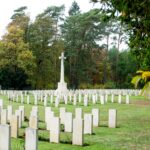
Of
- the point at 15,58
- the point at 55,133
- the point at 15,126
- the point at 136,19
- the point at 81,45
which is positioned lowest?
the point at 55,133

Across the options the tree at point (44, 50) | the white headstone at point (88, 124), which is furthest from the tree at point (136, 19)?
the tree at point (44, 50)

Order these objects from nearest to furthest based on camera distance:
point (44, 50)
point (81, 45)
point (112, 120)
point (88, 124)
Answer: point (88, 124) → point (112, 120) → point (44, 50) → point (81, 45)

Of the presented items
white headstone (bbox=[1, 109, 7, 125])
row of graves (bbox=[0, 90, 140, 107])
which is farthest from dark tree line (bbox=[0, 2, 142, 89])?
white headstone (bbox=[1, 109, 7, 125])

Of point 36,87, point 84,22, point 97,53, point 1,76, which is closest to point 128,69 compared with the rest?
point 97,53

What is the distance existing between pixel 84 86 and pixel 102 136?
57824 mm

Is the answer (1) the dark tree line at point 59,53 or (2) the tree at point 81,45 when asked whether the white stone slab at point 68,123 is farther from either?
(2) the tree at point 81,45

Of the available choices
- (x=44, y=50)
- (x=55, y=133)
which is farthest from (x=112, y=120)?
(x=44, y=50)

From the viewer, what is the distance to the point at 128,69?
75.7 meters

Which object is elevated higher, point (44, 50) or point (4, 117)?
point (44, 50)

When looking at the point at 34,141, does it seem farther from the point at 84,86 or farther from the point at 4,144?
the point at 84,86

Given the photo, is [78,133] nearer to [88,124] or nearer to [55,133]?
[55,133]

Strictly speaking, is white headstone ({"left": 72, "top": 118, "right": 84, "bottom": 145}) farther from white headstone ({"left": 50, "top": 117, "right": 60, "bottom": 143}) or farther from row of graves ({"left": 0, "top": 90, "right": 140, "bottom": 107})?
row of graves ({"left": 0, "top": 90, "right": 140, "bottom": 107})

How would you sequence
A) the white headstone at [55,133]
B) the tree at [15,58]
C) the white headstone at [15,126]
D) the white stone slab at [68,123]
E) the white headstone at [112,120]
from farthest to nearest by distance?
the tree at [15,58] → the white headstone at [112,120] → the white stone slab at [68,123] → the white headstone at [15,126] → the white headstone at [55,133]

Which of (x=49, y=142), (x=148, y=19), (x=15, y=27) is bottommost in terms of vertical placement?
(x=49, y=142)
